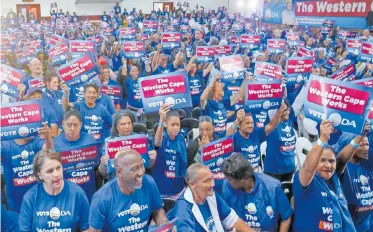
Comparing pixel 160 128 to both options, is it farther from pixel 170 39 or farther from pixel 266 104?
pixel 170 39

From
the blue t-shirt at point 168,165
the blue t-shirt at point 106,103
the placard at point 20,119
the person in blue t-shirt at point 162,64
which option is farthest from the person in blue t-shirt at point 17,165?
the person in blue t-shirt at point 162,64

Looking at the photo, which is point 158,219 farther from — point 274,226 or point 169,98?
point 169,98

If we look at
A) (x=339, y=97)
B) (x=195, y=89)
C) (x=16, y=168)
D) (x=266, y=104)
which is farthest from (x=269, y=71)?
(x=16, y=168)

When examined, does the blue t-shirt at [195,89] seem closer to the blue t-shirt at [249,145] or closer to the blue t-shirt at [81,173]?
the blue t-shirt at [249,145]

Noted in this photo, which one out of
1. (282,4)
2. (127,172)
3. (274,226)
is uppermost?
(282,4)

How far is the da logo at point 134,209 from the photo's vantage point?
3.54 metres

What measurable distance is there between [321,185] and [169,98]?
2.25 m

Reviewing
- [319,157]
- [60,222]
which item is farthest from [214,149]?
[60,222]

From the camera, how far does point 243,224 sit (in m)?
3.63

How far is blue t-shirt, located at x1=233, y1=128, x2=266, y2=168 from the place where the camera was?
527 centimetres

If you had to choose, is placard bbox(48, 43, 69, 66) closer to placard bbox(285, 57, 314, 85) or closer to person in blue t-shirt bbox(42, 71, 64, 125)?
person in blue t-shirt bbox(42, 71, 64, 125)

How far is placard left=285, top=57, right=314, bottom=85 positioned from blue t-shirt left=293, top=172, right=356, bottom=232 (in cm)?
418

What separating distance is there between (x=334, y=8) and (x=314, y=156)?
20.0m

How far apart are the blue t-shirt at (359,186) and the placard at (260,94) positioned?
1.60 metres
